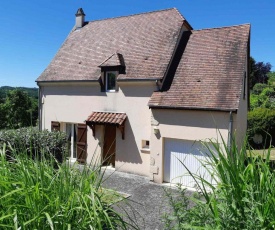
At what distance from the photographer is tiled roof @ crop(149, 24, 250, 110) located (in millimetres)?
12570

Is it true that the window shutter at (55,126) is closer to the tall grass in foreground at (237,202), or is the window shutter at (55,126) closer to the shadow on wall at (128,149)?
the shadow on wall at (128,149)

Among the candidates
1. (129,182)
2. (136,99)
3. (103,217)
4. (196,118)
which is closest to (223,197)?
(103,217)

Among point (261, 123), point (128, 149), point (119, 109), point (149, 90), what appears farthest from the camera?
point (261, 123)

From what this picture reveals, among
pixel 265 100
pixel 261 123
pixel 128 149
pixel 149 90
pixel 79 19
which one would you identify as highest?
pixel 79 19

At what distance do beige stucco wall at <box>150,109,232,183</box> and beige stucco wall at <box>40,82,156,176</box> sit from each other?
950mm

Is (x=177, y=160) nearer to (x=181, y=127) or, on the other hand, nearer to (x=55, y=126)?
(x=181, y=127)

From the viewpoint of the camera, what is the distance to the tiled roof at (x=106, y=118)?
49.6 ft

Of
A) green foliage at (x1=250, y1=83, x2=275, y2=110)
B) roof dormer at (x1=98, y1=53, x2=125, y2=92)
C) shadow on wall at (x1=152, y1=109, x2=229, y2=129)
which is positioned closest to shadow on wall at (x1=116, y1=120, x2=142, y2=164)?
shadow on wall at (x1=152, y1=109, x2=229, y2=129)

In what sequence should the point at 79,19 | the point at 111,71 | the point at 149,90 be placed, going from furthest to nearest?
the point at 79,19
the point at 111,71
the point at 149,90

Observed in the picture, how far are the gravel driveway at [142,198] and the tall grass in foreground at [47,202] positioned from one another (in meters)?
5.58

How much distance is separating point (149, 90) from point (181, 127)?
3001 millimetres

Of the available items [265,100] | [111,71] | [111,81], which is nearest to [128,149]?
[111,81]

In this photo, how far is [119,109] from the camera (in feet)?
51.6

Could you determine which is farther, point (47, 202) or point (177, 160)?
point (177, 160)
